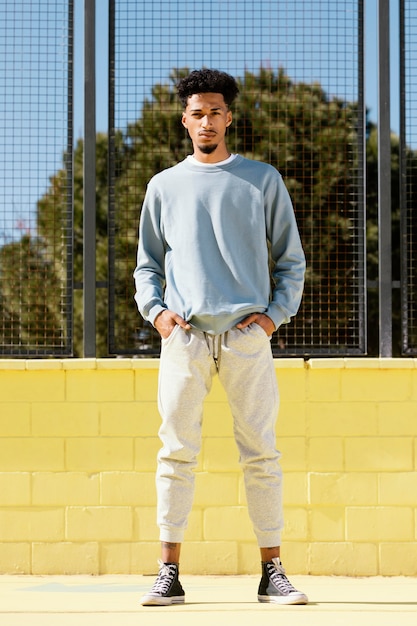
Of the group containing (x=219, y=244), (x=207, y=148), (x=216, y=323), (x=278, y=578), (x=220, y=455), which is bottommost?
(x=278, y=578)

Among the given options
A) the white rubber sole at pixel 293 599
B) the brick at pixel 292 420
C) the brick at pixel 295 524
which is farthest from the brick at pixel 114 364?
the white rubber sole at pixel 293 599

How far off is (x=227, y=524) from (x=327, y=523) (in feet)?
1.33

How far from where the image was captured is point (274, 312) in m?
3.75

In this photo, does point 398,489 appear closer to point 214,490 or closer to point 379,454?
point 379,454

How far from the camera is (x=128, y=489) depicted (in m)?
4.61

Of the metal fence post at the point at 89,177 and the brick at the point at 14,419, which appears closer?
the brick at the point at 14,419

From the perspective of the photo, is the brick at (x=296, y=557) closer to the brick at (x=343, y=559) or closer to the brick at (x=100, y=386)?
the brick at (x=343, y=559)

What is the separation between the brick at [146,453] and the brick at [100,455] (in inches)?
1.1

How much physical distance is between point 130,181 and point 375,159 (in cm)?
107

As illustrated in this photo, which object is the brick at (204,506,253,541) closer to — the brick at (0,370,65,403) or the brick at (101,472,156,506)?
the brick at (101,472,156,506)

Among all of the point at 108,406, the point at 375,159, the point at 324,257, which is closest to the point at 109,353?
the point at 108,406

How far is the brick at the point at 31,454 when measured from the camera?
4.63 meters

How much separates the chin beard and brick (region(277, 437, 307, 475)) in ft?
4.48

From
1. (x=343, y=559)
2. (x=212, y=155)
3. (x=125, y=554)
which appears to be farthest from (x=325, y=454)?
(x=212, y=155)
